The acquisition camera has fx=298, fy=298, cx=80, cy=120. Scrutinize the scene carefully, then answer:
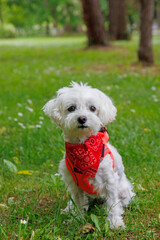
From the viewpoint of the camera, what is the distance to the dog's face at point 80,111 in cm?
283

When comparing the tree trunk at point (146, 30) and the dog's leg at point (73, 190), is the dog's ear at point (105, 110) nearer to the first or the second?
the dog's leg at point (73, 190)

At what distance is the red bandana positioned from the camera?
292cm

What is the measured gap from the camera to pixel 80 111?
→ 9.49ft

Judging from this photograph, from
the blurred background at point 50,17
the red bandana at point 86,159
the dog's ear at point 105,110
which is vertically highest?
the dog's ear at point 105,110

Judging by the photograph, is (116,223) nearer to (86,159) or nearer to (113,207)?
(113,207)

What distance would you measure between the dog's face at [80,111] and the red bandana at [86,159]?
0.10 m

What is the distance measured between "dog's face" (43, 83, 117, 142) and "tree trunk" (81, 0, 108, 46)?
1221 cm

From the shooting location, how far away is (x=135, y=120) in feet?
18.5

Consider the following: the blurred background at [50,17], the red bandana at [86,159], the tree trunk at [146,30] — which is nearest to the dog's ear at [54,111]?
the red bandana at [86,159]

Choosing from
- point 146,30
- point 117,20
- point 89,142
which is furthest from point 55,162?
point 117,20

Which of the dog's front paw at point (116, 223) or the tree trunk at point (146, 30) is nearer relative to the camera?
the dog's front paw at point (116, 223)

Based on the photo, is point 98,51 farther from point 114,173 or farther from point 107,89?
point 114,173

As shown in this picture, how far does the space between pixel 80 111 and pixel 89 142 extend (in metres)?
0.34

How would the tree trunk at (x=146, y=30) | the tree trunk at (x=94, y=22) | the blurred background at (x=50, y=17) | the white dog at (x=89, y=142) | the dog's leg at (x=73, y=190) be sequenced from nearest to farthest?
1. the white dog at (x=89, y=142)
2. the dog's leg at (x=73, y=190)
3. the tree trunk at (x=146, y=30)
4. the tree trunk at (x=94, y=22)
5. the blurred background at (x=50, y=17)
